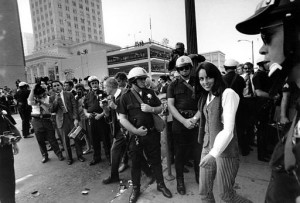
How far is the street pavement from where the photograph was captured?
3.00m

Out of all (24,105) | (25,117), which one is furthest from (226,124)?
(25,117)

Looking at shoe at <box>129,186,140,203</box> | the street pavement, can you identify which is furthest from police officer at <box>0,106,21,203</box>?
shoe at <box>129,186,140,203</box>

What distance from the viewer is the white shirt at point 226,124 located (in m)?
1.78

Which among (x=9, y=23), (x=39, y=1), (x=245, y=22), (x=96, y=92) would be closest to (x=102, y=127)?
(x=96, y=92)

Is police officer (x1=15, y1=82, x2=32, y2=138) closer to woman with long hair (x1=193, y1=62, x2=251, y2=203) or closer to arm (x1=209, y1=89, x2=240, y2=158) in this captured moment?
woman with long hair (x1=193, y1=62, x2=251, y2=203)

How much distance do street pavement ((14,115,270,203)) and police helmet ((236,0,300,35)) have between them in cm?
259

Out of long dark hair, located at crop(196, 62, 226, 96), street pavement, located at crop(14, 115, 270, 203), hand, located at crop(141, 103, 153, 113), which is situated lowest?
street pavement, located at crop(14, 115, 270, 203)

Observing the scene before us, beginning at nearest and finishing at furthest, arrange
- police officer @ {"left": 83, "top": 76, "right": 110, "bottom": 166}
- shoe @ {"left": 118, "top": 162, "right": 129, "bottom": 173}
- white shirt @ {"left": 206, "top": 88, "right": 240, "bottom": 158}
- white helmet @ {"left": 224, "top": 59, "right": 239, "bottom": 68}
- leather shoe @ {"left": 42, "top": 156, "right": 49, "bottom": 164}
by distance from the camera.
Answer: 1. white shirt @ {"left": 206, "top": 88, "right": 240, "bottom": 158}
2. white helmet @ {"left": 224, "top": 59, "right": 239, "bottom": 68}
3. shoe @ {"left": 118, "top": 162, "right": 129, "bottom": 173}
4. police officer @ {"left": 83, "top": 76, "right": 110, "bottom": 166}
5. leather shoe @ {"left": 42, "top": 156, "right": 49, "bottom": 164}

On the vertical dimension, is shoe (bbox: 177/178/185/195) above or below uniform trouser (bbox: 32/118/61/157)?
below

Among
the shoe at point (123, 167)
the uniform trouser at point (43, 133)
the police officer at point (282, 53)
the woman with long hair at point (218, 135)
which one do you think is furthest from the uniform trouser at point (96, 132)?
the police officer at point (282, 53)

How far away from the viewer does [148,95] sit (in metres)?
3.18

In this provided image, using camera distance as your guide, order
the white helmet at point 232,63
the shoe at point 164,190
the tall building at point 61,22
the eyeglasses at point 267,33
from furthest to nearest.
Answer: the tall building at point 61,22
the white helmet at point 232,63
the shoe at point 164,190
the eyeglasses at point 267,33

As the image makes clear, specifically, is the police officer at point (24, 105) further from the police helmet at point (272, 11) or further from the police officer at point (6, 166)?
the police helmet at point (272, 11)

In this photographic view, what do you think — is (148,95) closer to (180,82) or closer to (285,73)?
(180,82)
